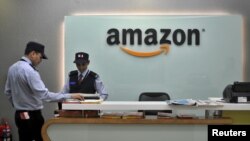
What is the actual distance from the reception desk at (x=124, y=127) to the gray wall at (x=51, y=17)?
235 cm

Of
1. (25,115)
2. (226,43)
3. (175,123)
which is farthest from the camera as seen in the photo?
(226,43)

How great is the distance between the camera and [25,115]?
3748 mm

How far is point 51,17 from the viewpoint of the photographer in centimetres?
529

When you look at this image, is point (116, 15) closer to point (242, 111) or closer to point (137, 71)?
point (137, 71)

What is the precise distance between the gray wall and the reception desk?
235 cm

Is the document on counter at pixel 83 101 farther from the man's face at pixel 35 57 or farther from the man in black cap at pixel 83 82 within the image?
the man in black cap at pixel 83 82

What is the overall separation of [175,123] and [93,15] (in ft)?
9.12

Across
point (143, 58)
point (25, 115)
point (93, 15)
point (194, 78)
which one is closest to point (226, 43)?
point (194, 78)

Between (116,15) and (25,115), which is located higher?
(116,15)

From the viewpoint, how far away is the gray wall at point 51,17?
17.2ft

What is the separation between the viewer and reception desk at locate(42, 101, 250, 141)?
9.89 feet

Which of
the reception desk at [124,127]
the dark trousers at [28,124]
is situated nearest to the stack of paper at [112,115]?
the reception desk at [124,127]

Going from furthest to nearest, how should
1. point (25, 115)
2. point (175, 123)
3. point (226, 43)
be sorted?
point (226, 43), point (25, 115), point (175, 123)

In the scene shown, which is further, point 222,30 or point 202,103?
point 222,30
